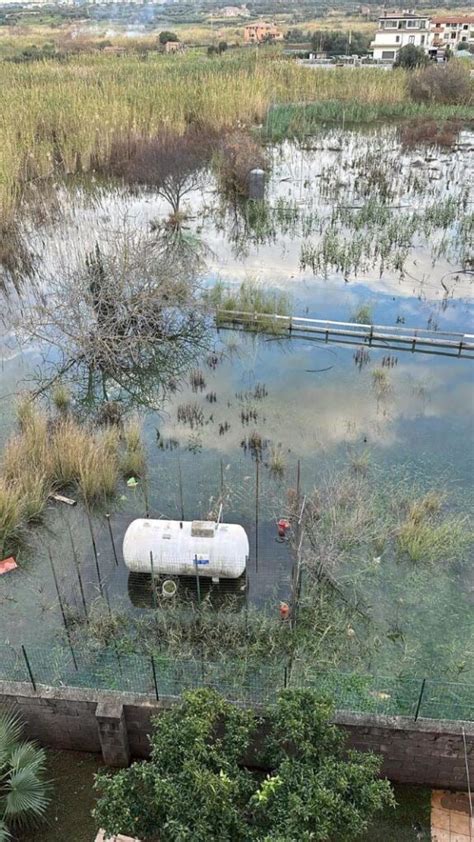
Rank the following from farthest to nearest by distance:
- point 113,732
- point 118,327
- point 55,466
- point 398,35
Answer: point 398,35 → point 118,327 → point 55,466 → point 113,732

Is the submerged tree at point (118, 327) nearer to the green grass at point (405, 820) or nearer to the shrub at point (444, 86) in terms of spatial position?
the green grass at point (405, 820)

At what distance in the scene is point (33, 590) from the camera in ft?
29.0

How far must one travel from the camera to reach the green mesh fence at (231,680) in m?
6.70

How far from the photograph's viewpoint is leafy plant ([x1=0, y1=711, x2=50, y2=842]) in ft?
18.8

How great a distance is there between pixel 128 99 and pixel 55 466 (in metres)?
22.3

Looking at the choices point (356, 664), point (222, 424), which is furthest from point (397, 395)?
point (356, 664)

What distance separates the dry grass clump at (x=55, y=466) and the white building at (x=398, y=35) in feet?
178

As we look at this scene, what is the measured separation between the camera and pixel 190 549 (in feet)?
27.8

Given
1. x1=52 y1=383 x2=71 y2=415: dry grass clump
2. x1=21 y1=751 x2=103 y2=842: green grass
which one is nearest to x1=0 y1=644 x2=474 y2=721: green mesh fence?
x1=21 y1=751 x2=103 y2=842: green grass

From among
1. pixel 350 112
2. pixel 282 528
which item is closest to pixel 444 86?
pixel 350 112

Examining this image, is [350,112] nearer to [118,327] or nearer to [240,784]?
[118,327]

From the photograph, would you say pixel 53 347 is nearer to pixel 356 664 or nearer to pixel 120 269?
pixel 120 269

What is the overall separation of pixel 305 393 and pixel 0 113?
18.5 meters

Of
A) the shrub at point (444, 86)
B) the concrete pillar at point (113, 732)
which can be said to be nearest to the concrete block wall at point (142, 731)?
the concrete pillar at point (113, 732)
